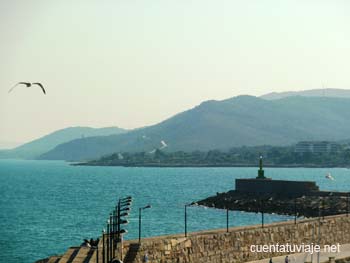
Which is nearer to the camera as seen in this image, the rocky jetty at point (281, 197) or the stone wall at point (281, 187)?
the rocky jetty at point (281, 197)

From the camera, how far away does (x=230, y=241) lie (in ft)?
109

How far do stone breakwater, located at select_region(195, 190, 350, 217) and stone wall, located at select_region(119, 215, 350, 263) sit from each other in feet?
95.7

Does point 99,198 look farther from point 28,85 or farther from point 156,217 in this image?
point 28,85

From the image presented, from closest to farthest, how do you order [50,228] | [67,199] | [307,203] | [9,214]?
[50,228]
[307,203]
[9,214]
[67,199]

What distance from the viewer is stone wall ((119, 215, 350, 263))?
29.0 meters

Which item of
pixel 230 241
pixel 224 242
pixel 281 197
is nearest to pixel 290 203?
pixel 281 197

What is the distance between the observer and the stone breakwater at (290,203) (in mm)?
73250

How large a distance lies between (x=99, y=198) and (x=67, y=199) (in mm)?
5205

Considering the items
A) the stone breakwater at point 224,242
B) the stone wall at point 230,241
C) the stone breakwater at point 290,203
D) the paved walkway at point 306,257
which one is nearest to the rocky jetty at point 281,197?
the stone breakwater at point 290,203

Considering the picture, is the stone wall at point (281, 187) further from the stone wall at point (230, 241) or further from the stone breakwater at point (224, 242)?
the stone wall at point (230, 241)

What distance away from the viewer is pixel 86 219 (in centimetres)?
7875

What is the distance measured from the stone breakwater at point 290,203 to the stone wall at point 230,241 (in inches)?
1149

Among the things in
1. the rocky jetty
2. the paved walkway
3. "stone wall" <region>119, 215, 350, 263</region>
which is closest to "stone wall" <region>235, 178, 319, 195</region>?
the rocky jetty

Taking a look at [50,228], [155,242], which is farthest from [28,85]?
[50,228]
